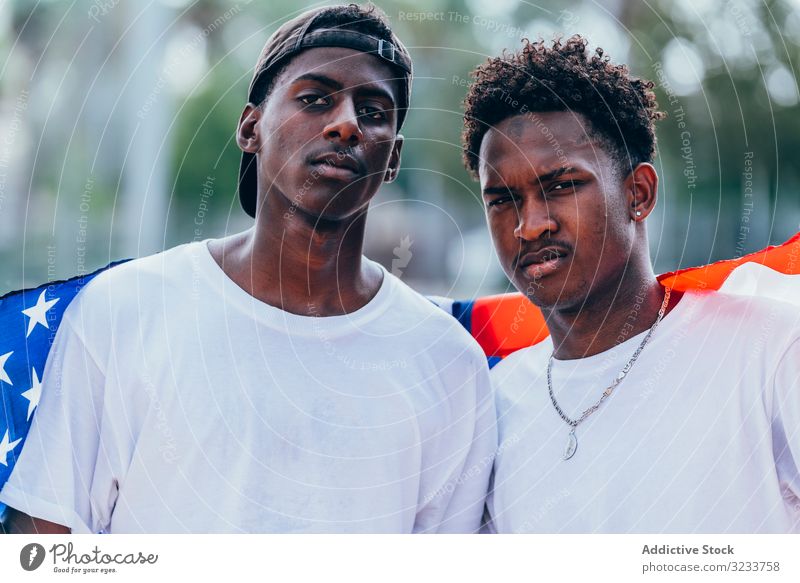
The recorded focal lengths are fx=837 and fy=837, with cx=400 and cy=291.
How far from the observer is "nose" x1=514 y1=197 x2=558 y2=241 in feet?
5.04

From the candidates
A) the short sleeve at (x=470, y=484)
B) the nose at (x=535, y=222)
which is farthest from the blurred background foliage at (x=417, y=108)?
the short sleeve at (x=470, y=484)

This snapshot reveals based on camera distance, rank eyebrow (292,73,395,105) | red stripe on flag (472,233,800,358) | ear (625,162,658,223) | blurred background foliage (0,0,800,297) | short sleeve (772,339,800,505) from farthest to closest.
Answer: blurred background foliage (0,0,800,297)
red stripe on flag (472,233,800,358)
ear (625,162,658,223)
eyebrow (292,73,395,105)
short sleeve (772,339,800,505)

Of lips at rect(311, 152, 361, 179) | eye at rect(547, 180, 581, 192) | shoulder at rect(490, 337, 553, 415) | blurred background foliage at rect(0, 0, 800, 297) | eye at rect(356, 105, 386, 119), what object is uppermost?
blurred background foliage at rect(0, 0, 800, 297)

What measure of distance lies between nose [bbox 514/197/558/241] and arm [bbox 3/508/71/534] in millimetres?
977

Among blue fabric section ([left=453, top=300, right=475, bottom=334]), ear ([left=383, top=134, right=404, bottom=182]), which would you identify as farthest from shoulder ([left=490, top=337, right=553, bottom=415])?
ear ([left=383, top=134, right=404, bottom=182])

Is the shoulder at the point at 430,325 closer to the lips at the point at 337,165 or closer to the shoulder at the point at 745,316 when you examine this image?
the lips at the point at 337,165

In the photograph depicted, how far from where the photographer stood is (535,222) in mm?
1538

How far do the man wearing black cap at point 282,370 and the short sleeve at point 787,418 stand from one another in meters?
0.53

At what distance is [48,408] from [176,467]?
245 mm

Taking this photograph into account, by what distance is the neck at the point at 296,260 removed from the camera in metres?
1.59

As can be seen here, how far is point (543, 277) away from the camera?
1.57m

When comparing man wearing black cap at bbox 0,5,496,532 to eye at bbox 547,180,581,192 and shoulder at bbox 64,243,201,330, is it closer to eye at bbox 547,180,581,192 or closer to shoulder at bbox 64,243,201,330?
shoulder at bbox 64,243,201,330

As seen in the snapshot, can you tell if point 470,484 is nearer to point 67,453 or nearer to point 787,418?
point 787,418
